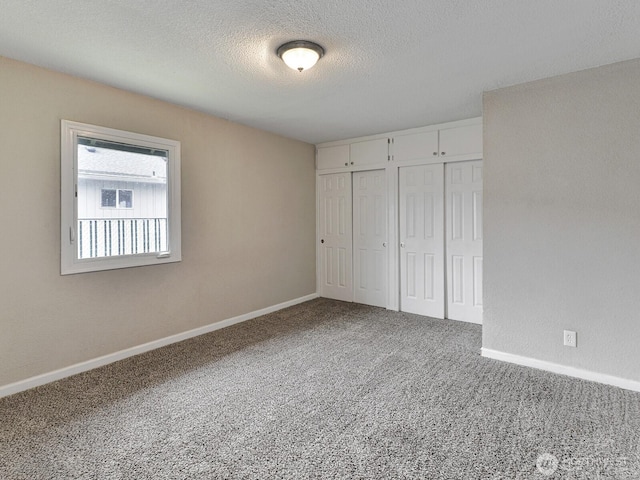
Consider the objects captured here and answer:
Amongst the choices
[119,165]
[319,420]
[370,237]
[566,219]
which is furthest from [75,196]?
[566,219]

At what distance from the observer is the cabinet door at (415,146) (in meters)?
4.26

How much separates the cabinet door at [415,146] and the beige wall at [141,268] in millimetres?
1379

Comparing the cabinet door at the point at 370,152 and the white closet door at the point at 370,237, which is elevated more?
the cabinet door at the point at 370,152

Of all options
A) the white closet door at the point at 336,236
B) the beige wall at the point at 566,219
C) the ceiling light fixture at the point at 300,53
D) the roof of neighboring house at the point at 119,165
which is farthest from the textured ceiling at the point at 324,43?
the white closet door at the point at 336,236

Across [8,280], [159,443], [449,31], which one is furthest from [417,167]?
[8,280]

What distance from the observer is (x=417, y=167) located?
175 inches

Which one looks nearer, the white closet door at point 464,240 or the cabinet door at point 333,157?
the white closet door at point 464,240

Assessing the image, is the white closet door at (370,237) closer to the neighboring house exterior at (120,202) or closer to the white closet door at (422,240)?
the white closet door at (422,240)

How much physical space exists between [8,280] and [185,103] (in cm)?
207

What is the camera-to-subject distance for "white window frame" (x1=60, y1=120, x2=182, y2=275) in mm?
2740

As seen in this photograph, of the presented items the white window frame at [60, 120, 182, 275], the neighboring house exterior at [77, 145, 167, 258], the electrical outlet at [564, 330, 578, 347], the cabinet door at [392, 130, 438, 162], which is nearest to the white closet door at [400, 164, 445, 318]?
the cabinet door at [392, 130, 438, 162]

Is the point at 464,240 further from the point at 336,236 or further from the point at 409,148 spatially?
the point at 336,236

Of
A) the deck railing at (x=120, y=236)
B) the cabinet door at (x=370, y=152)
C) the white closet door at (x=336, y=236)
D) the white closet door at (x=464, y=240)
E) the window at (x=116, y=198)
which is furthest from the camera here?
the white closet door at (x=336, y=236)

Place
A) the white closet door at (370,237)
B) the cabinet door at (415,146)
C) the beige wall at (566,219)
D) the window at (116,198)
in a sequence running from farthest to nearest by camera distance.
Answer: the white closet door at (370,237) < the cabinet door at (415,146) < the window at (116,198) < the beige wall at (566,219)
